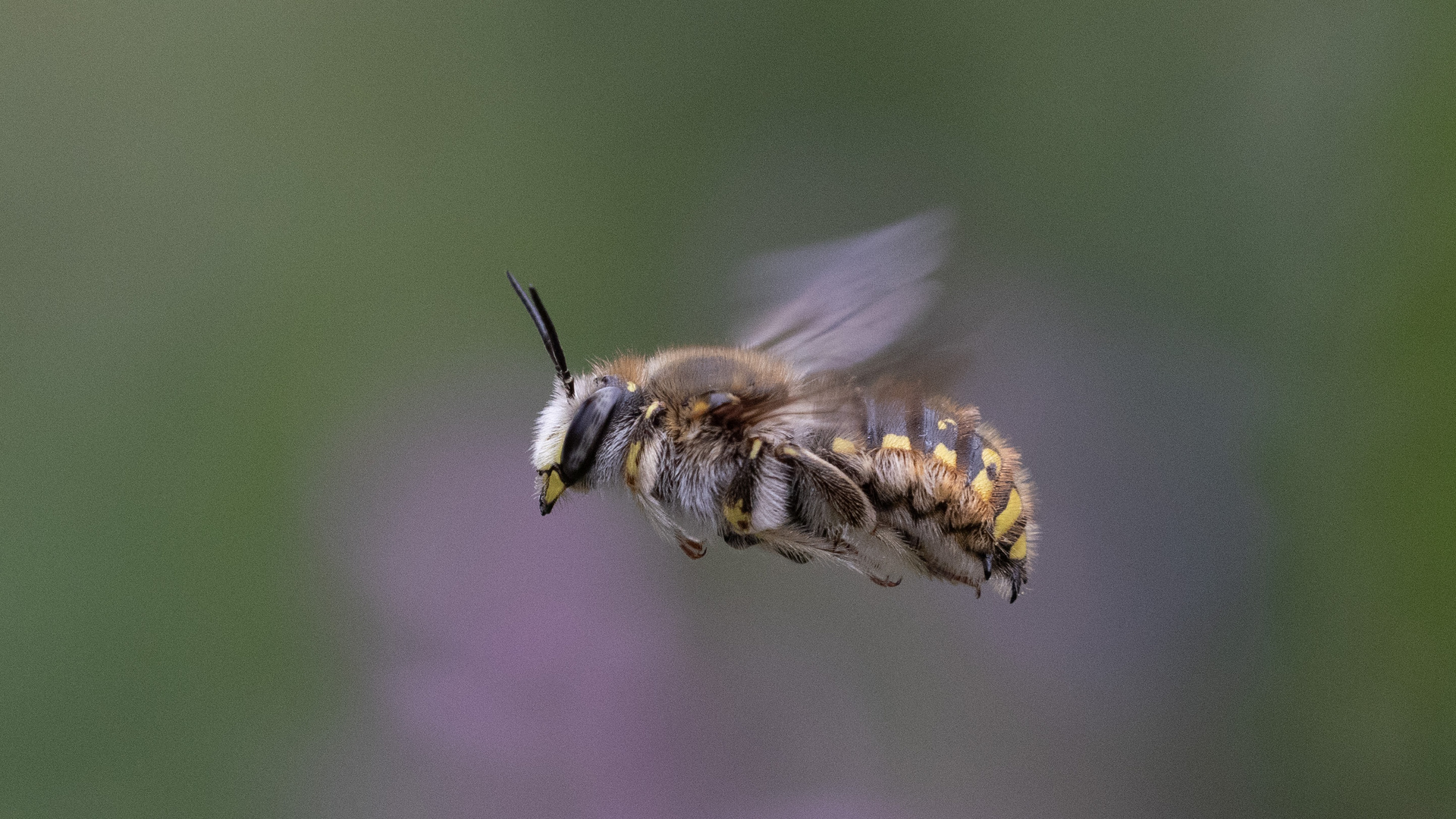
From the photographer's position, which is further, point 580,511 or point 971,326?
point 580,511

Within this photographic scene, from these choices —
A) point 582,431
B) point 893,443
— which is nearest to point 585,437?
point 582,431

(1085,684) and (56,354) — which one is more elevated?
(56,354)

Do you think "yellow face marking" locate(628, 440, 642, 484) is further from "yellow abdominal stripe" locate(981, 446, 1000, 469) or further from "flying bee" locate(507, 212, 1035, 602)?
"yellow abdominal stripe" locate(981, 446, 1000, 469)

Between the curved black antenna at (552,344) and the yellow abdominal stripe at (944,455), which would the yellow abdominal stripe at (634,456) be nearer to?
the curved black antenna at (552,344)

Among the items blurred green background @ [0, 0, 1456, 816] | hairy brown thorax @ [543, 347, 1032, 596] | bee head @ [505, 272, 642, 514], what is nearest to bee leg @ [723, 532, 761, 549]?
hairy brown thorax @ [543, 347, 1032, 596]

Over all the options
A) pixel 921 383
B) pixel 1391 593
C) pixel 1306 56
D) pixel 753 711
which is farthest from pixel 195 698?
pixel 1306 56

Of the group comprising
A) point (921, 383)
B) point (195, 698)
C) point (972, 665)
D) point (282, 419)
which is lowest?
point (195, 698)

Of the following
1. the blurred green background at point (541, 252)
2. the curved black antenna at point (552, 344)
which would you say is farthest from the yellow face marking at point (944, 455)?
the blurred green background at point (541, 252)

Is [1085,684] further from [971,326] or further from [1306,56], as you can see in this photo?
[971,326]
